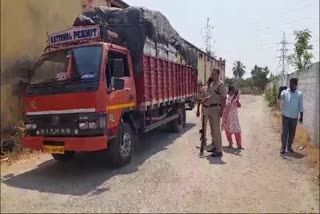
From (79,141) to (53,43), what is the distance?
2476 mm

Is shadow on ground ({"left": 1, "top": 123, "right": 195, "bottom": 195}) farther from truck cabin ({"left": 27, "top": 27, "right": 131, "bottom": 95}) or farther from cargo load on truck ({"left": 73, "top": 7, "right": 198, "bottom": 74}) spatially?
cargo load on truck ({"left": 73, "top": 7, "right": 198, "bottom": 74})

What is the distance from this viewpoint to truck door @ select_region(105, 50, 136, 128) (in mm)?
7227

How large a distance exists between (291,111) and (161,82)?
3127 mm

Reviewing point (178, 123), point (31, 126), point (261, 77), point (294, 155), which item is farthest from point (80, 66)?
point (261, 77)

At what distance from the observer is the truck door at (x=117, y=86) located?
7227 mm

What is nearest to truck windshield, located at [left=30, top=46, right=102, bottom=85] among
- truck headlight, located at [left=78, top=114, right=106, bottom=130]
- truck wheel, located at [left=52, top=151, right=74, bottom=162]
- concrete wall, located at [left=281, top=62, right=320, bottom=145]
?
truck headlight, located at [left=78, top=114, right=106, bottom=130]

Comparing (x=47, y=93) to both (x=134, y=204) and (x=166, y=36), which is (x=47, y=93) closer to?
(x=134, y=204)

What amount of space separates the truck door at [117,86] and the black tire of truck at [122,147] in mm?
290

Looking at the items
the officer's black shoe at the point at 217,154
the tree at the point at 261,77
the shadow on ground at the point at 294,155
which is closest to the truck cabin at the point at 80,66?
the officer's black shoe at the point at 217,154

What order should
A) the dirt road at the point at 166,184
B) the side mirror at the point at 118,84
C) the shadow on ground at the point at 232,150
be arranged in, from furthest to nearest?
the shadow on ground at the point at 232,150
the side mirror at the point at 118,84
the dirt road at the point at 166,184

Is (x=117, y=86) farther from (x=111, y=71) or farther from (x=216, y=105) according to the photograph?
(x=216, y=105)

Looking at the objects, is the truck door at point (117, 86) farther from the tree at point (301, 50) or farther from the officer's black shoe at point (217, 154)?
the tree at point (301, 50)

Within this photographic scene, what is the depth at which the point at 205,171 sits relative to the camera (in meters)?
7.39

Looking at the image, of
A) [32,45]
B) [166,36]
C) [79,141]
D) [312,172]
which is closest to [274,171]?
[312,172]
